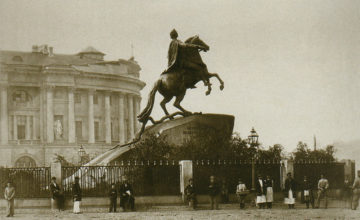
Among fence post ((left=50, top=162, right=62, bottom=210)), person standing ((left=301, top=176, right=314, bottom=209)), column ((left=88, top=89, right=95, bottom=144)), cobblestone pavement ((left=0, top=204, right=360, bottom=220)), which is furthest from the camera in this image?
column ((left=88, top=89, right=95, bottom=144))

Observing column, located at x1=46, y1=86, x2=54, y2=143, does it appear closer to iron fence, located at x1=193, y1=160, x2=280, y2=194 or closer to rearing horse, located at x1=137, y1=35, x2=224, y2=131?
rearing horse, located at x1=137, y1=35, x2=224, y2=131

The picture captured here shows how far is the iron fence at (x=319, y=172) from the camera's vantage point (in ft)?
75.2

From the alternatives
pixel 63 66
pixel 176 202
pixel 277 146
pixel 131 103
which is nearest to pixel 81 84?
pixel 63 66

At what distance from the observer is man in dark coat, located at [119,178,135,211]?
65.5 ft

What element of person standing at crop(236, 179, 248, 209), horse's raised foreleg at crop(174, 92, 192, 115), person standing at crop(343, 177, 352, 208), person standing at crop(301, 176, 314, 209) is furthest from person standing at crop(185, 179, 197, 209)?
person standing at crop(343, 177, 352, 208)

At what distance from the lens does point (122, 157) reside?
2369 centimetres

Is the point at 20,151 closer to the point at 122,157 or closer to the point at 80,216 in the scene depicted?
the point at 122,157

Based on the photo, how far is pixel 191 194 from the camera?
20.2 meters

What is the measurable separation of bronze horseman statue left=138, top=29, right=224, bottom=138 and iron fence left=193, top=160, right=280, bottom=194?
8.44 feet

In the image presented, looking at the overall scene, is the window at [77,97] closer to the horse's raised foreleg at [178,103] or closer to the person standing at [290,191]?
the horse's raised foreleg at [178,103]

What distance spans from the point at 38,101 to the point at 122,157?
52.5 m

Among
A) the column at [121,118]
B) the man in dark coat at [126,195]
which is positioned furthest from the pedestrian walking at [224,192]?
the column at [121,118]

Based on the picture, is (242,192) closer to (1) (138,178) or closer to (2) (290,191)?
(2) (290,191)

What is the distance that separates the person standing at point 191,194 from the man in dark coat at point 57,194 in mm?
3716
